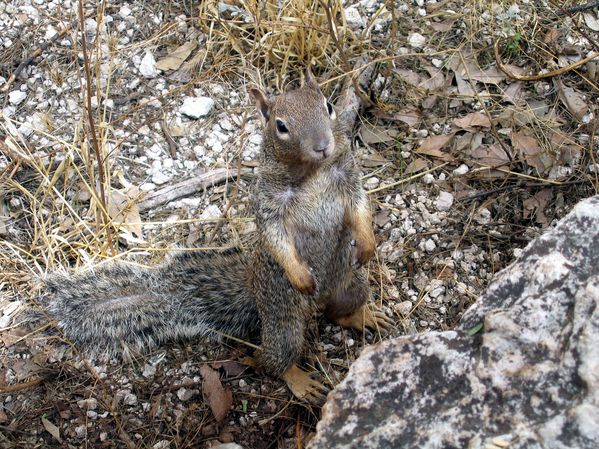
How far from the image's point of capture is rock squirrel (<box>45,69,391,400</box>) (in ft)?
10.2

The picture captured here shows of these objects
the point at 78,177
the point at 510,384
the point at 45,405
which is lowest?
the point at 45,405

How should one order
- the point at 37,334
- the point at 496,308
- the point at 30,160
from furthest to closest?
the point at 30,160
the point at 37,334
the point at 496,308

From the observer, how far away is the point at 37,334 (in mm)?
3674

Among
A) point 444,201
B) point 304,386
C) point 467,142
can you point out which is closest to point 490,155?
point 467,142

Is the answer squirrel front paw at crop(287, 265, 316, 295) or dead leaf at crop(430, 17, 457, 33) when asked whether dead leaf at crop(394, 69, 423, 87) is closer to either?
dead leaf at crop(430, 17, 457, 33)

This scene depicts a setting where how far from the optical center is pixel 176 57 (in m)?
4.83

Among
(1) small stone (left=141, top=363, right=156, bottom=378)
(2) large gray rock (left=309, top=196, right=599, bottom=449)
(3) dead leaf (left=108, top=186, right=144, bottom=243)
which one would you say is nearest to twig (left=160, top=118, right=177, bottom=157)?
(3) dead leaf (left=108, top=186, right=144, bottom=243)

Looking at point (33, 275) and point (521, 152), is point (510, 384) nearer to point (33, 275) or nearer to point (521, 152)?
point (521, 152)

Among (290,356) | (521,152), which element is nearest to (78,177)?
(290,356)

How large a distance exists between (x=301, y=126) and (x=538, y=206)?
1.71 metres

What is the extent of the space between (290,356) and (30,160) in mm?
2004

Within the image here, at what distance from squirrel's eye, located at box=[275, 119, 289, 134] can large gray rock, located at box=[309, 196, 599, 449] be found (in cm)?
113

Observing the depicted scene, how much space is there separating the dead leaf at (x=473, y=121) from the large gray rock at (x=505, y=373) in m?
2.21

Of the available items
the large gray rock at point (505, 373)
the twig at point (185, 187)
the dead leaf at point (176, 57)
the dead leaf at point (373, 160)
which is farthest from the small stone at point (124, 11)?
the large gray rock at point (505, 373)
